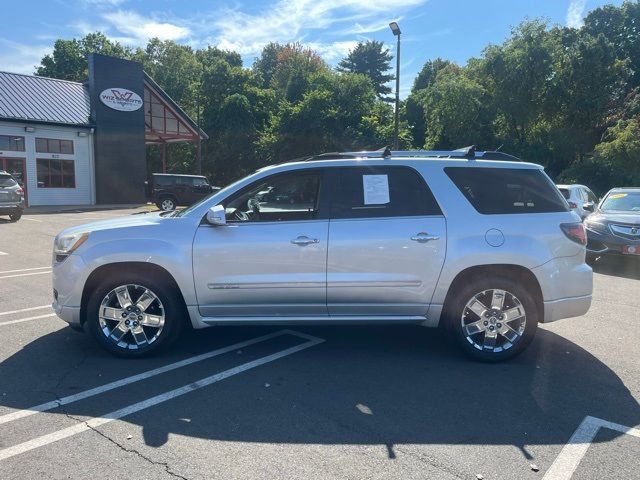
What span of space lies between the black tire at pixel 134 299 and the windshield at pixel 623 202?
9.87m

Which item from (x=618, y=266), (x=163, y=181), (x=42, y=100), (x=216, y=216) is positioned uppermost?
(x=42, y=100)

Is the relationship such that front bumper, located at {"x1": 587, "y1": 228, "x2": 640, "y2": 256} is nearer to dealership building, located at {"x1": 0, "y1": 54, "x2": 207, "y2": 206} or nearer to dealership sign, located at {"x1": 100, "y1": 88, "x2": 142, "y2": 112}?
dealership building, located at {"x1": 0, "y1": 54, "x2": 207, "y2": 206}

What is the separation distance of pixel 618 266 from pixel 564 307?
7.22 meters

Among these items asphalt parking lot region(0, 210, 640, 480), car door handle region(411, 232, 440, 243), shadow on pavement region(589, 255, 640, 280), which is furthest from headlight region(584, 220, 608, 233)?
car door handle region(411, 232, 440, 243)

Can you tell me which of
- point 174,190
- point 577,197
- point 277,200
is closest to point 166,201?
point 174,190

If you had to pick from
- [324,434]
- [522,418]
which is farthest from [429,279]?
[324,434]

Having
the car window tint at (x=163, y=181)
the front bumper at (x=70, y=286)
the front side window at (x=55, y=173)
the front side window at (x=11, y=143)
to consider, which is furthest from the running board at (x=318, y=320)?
the front side window at (x=55, y=173)

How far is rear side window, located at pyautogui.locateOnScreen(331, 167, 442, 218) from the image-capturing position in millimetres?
4801

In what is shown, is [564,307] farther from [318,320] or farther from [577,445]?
[318,320]

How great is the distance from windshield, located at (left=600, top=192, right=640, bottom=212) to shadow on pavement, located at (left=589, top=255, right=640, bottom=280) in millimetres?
1054

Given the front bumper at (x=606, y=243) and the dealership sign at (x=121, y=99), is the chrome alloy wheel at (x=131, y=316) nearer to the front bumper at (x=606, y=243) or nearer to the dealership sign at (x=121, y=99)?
the front bumper at (x=606, y=243)

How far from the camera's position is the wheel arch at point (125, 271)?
4805 millimetres

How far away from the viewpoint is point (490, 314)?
4.79 m

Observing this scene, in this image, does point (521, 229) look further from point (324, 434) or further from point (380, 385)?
point (324, 434)
